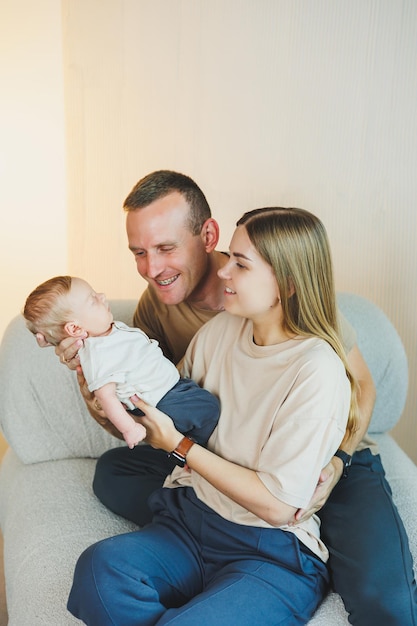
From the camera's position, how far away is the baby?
147 cm

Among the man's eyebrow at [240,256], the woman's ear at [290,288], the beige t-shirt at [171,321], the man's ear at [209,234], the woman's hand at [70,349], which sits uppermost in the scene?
the man's eyebrow at [240,256]

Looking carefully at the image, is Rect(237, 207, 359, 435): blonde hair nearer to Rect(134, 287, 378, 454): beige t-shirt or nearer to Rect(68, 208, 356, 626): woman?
Rect(68, 208, 356, 626): woman

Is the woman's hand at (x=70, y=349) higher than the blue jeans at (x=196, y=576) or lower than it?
higher

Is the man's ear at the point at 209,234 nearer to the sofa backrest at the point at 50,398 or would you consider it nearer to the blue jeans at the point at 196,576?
the sofa backrest at the point at 50,398

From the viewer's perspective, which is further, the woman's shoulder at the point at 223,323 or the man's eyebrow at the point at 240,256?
the woman's shoulder at the point at 223,323

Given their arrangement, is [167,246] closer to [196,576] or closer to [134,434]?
[134,434]

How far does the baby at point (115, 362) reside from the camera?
4.84 feet

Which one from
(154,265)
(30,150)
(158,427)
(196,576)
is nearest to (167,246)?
(154,265)

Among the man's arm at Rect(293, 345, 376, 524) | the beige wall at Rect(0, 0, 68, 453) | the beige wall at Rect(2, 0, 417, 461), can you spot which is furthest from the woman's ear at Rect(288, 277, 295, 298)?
the beige wall at Rect(0, 0, 68, 453)

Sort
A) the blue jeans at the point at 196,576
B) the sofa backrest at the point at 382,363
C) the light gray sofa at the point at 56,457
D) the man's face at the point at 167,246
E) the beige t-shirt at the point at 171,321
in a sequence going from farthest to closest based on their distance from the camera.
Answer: the sofa backrest at the point at 382,363 → the beige t-shirt at the point at 171,321 → the man's face at the point at 167,246 → the light gray sofa at the point at 56,457 → the blue jeans at the point at 196,576

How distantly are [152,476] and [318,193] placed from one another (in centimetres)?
116

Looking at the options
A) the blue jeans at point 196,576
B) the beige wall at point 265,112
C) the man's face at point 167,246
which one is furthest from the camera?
the beige wall at point 265,112

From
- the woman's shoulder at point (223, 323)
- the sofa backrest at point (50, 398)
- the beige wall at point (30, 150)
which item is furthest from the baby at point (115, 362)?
the beige wall at point (30, 150)

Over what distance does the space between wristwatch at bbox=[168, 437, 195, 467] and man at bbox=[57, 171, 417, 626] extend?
0.24 meters
